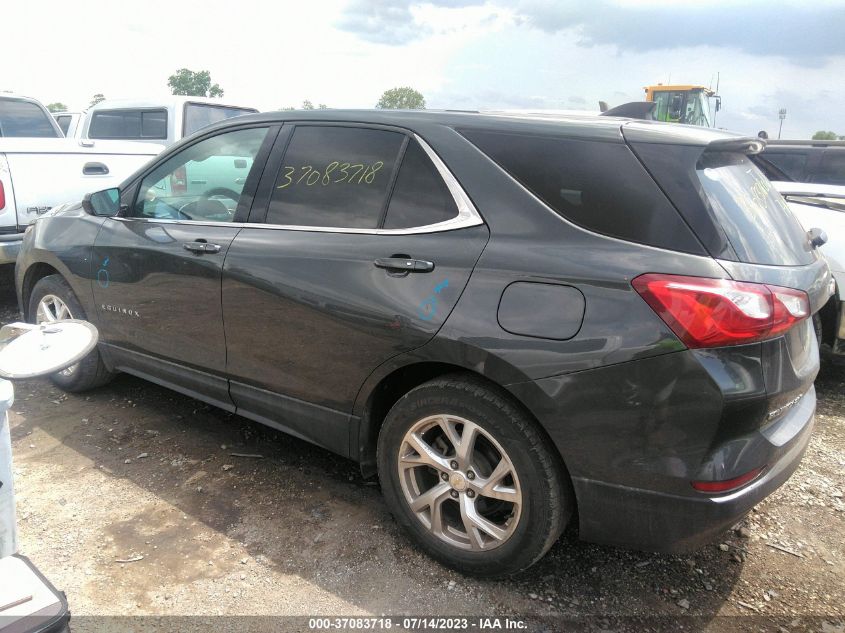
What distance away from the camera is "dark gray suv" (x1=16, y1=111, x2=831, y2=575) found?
2076 mm

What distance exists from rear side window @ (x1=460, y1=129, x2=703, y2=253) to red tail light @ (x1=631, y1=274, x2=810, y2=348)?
0.14 meters

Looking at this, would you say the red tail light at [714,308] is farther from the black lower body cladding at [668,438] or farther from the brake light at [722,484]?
the brake light at [722,484]

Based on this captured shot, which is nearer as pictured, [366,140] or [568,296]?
[568,296]

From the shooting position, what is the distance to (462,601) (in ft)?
8.20

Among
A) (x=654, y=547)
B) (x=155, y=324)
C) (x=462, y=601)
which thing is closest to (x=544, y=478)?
(x=654, y=547)

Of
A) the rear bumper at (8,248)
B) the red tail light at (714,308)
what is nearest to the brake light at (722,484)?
the red tail light at (714,308)

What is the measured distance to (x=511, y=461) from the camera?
2354mm

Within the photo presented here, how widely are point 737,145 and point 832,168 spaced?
589 cm

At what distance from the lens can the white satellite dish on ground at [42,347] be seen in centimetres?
158

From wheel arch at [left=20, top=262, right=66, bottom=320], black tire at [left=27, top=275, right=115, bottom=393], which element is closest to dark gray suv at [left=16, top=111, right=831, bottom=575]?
black tire at [left=27, top=275, right=115, bottom=393]

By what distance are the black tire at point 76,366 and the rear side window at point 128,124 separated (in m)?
4.52

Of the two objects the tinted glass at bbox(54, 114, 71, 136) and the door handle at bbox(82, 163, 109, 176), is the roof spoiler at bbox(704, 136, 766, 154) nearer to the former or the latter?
the door handle at bbox(82, 163, 109, 176)

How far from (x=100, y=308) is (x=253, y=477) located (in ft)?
4.82

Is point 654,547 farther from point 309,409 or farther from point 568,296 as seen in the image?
point 309,409
